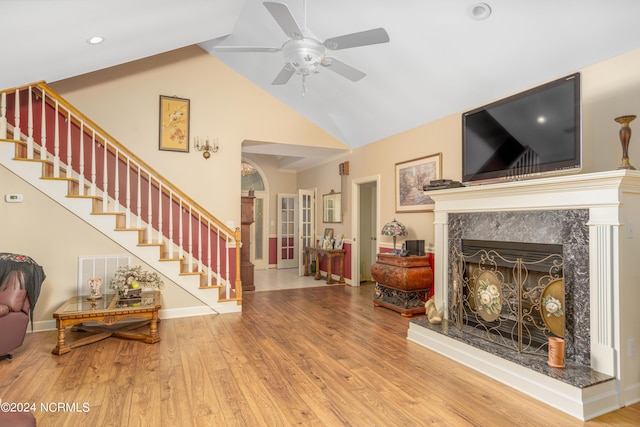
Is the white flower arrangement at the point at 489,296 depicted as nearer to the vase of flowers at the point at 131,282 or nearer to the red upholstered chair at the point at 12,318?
the vase of flowers at the point at 131,282

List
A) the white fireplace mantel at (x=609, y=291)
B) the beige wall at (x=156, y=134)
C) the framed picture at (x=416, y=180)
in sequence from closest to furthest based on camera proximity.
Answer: the white fireplace mantel at (x=609, y=291) → the beige wall at (x=156, y=134) → the framed picture at (x=416, y=180)

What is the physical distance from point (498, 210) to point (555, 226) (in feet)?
1.79

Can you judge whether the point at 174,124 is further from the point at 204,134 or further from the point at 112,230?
the point at 112,230

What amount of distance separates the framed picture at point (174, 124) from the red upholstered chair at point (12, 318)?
9.41ft

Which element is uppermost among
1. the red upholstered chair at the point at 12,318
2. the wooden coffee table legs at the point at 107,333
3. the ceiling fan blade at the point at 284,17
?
the ceiling fan blade at the point at 284,17

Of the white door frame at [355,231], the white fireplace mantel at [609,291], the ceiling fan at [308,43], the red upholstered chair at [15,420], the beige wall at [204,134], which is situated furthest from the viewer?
the white door frame at [355,231]

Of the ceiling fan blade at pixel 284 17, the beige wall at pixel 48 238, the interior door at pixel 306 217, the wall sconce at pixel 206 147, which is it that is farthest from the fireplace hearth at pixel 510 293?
the interior door at pixel 306 217

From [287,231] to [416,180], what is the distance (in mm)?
5027

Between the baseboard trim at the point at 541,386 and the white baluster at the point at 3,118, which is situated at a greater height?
the white baluster at the point at 3,118

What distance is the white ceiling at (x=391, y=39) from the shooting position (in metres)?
2.97

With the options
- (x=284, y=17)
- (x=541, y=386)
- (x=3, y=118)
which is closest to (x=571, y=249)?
(x=541, y=386)

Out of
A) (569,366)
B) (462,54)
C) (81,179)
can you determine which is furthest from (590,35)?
(81,179)

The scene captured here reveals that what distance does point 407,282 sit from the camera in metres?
4.73

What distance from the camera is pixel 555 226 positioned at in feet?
9.89
